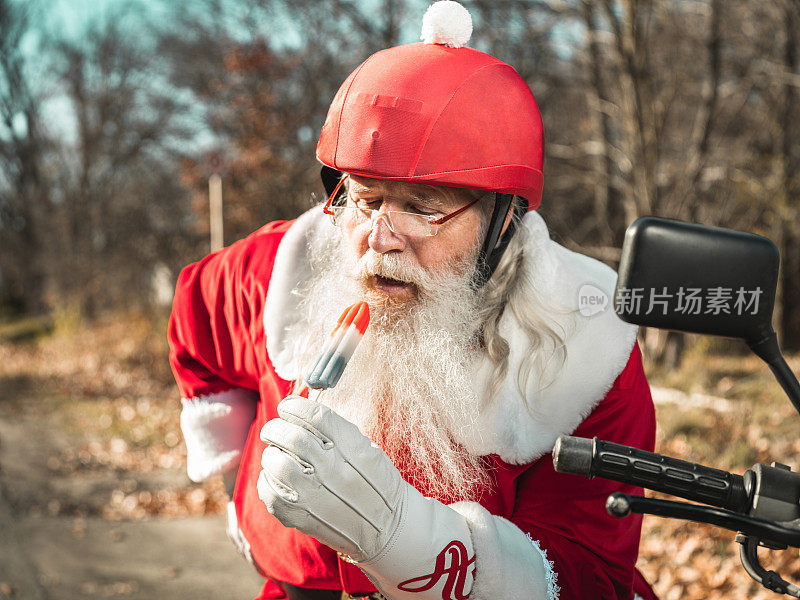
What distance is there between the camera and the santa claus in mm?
1791

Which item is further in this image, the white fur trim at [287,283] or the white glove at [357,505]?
the white fur trim at [287,283]

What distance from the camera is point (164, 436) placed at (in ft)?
30.0

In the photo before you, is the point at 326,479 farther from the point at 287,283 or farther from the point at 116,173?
the point at 116,173

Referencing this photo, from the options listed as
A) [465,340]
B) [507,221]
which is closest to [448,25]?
[507,221]

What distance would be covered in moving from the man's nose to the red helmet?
12 centimetres

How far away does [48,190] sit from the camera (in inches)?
734

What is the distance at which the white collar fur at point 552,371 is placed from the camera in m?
1.88

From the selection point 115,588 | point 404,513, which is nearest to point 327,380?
point 404,513

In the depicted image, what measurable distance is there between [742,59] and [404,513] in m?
11.2

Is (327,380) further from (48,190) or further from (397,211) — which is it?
(48,190)

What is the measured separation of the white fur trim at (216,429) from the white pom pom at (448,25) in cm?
130

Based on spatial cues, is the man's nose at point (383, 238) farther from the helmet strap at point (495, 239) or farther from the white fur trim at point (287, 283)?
the white fur trim at point (287, 283)

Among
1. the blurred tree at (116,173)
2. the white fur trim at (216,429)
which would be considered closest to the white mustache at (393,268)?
the white fur trim at (216,429)

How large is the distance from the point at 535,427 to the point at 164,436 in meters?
8.03
